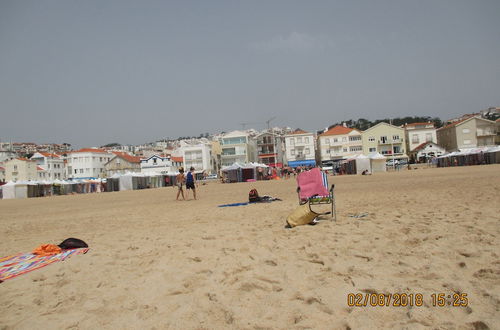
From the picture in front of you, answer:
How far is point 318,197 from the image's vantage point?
7172 mm

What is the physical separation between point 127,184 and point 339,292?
43111mm

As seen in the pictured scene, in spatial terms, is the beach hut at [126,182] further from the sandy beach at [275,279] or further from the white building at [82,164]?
the white building at [82,164]

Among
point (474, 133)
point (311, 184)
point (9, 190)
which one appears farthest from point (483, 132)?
point (9, 190)

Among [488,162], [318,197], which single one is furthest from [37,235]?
[488,162]

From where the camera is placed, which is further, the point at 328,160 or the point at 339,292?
the point at 328,160

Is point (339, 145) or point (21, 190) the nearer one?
point (21, 190)

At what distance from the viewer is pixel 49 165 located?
86125 millimetres

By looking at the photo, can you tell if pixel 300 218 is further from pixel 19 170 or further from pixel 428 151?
pixel 19 170

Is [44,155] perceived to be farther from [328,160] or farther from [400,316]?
[400,316]

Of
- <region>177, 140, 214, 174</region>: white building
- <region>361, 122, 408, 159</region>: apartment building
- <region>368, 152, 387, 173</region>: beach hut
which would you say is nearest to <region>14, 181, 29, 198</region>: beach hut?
<region>368, 152, 387, 173</region>: beach hut

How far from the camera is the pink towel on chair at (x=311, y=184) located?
283 inches
